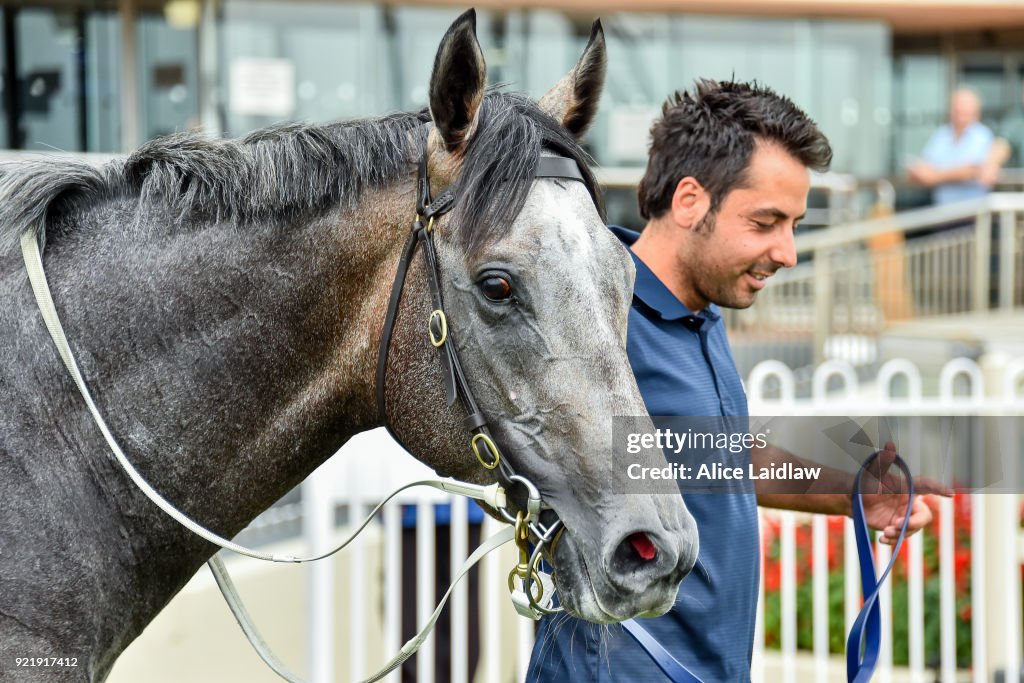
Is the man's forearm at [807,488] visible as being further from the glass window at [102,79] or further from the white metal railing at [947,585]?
the glass window at [102,79]

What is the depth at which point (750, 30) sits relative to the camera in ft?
39.1

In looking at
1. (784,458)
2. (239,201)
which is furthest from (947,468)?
(239,201)

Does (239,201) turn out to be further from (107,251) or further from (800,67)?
(800,67)

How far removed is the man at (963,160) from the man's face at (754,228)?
8.18 meters

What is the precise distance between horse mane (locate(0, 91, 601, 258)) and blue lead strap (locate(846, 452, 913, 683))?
996mm

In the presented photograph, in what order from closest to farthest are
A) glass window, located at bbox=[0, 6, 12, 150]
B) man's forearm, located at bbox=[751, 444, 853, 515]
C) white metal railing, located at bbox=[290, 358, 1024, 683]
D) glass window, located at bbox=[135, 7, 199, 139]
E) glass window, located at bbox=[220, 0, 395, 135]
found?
man's forearm, located at bbox=[751, 444, 853, 515]
white metal railing, located at bbox=[290, 358, 1024, 683]
glass window, located at bbox=[0, 6, 12, 150]
glass window, located at bbox=[135, 7, 199, 139]
glass window, located at bbox=[220, 0, 395, 135]

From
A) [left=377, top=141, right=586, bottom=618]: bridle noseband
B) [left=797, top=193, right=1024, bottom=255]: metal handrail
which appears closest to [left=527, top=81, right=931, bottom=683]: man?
[left=377, top=141, right=586, bottom=618]: bridle noseband

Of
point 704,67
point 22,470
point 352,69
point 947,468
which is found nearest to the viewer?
point 22,470

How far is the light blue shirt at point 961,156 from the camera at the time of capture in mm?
9711

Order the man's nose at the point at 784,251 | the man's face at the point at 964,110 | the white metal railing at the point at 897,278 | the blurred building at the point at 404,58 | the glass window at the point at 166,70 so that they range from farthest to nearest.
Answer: the glass window at the point at 166,70 → the blurred building at the point at 404,58 → the man's face at the point at 964,110 → the white metal railing at the point at 897,278 → the man's nose at the point at 784,251

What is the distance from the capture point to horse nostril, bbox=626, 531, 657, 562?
66.7 inches

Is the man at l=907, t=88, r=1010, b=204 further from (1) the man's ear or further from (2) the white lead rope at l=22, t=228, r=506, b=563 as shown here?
(2) the white lead rope at l=22, t=228, r=506, b=563

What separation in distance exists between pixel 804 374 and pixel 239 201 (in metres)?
7.16

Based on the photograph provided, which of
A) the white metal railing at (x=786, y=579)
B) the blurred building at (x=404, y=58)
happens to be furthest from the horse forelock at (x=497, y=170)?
the blurred building at (x=404, y=58)
